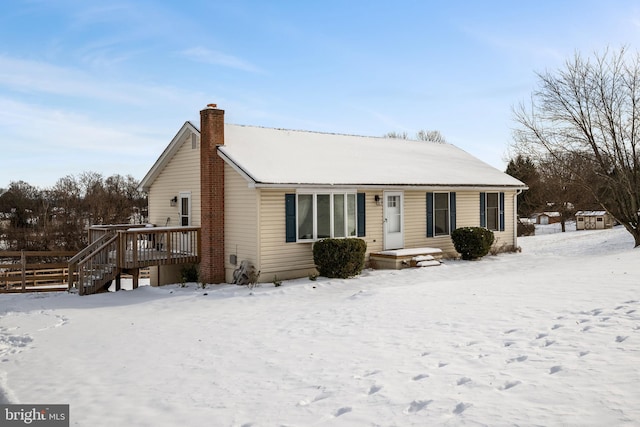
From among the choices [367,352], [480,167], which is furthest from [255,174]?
[480,167]

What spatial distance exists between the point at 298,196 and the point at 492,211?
971 cm

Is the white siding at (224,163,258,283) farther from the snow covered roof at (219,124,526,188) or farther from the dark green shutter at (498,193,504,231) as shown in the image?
the dark green shutter at (498,193,504,231)

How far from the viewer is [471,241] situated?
1825cm

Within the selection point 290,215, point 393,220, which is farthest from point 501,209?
point 290,215

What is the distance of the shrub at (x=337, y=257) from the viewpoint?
48.0 feet

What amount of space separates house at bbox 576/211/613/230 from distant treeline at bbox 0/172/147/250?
1660 inches

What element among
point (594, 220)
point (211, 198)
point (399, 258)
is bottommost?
point (399, 258)

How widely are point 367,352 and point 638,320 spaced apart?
4.14m

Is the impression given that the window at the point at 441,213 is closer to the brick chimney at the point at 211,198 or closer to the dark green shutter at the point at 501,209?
the dark green shutter at the point at 501,209

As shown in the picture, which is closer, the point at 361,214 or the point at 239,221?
the point at 239,221

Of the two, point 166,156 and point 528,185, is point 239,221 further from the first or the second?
point 528,185

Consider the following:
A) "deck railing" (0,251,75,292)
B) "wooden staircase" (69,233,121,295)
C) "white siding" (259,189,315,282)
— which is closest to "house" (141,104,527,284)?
"white siding" (259,189,315,282)

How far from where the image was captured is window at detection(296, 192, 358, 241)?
15.2 metres

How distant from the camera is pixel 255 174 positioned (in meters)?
14.3
